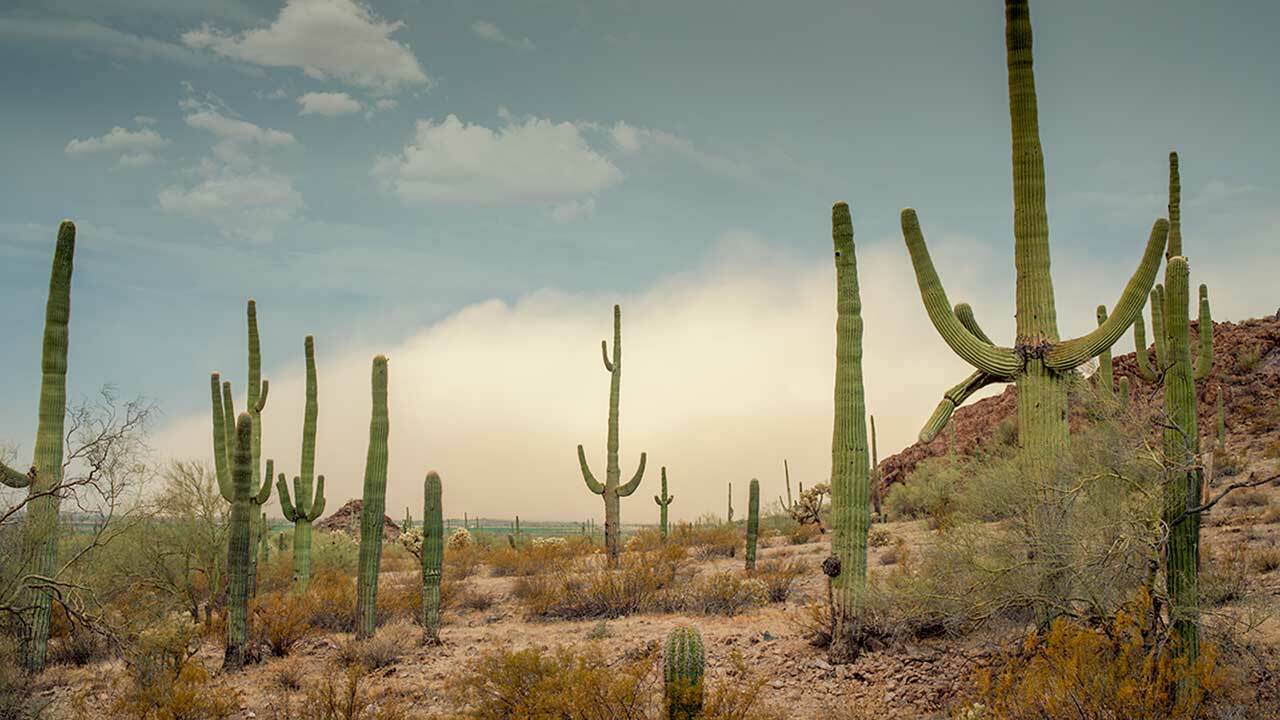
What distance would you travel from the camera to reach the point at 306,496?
18391mm

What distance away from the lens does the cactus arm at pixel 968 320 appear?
11291mm

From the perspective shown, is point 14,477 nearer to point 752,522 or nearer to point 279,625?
point 279,625

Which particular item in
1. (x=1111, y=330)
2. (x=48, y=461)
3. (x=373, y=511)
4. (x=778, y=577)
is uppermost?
(x=1111, y=330)

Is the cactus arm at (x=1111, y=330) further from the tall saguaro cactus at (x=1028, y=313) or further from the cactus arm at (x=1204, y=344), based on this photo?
the cactus arm at (x=1204, y=344)

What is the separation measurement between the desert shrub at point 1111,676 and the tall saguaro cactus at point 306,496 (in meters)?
14.3

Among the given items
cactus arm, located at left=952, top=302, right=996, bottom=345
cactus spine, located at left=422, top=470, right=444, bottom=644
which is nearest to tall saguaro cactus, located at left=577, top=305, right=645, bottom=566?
cactus spine, located at left=422, top=470, right=444, bottom=644

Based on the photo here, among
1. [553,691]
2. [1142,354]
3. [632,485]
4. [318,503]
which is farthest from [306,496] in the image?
[1142,354]

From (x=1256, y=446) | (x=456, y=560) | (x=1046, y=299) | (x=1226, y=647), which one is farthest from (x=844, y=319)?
(x=1256, y=446)

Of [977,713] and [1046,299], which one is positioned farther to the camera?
[1046,299]

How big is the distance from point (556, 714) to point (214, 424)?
12.5 m

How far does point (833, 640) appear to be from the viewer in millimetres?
10812

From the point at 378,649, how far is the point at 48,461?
5885 mm

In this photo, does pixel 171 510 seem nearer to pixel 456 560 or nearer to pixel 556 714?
pixel 456 560

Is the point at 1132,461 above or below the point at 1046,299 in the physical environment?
below
